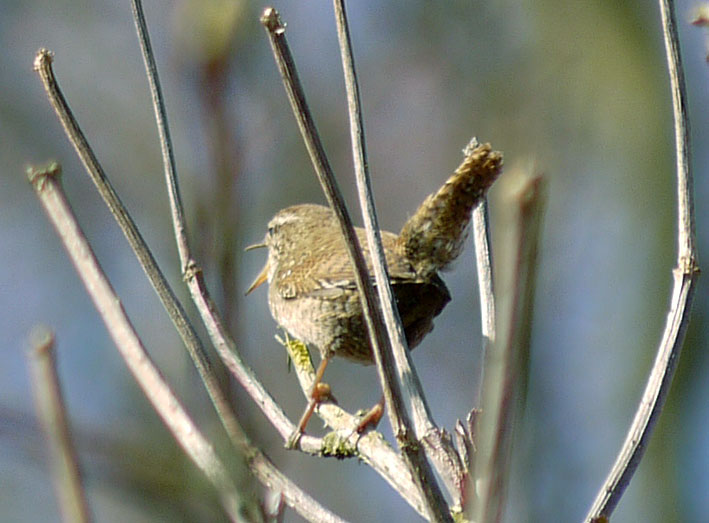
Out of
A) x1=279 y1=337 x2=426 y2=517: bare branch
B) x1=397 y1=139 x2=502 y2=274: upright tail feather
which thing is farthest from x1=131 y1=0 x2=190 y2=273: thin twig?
x1=397 y1=139 x2=502 y2=274: upright tail feather

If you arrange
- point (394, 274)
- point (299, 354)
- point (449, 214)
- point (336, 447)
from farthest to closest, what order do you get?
point (299, 354), point (394, 274), point (449, 214), point (336, 447)

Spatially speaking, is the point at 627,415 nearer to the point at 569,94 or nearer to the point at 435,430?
the point at 569,94

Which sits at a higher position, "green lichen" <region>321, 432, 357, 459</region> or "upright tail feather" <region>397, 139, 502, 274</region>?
"upright tail feather" <region>397, 139, 502, 274</region>

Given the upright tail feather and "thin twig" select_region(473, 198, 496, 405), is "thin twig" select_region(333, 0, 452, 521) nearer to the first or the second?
"thin twig" select_region(473, 198, 496, 405)

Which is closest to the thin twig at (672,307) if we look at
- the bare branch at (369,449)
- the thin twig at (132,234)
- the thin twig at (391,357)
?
the thin twig at (391,357)

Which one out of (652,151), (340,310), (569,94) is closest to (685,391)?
(652,151)

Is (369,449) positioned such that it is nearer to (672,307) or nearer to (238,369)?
(238,369)

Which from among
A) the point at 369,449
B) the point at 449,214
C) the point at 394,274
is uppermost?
the point at 449,214

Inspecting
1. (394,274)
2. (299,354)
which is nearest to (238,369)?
(394,274)
